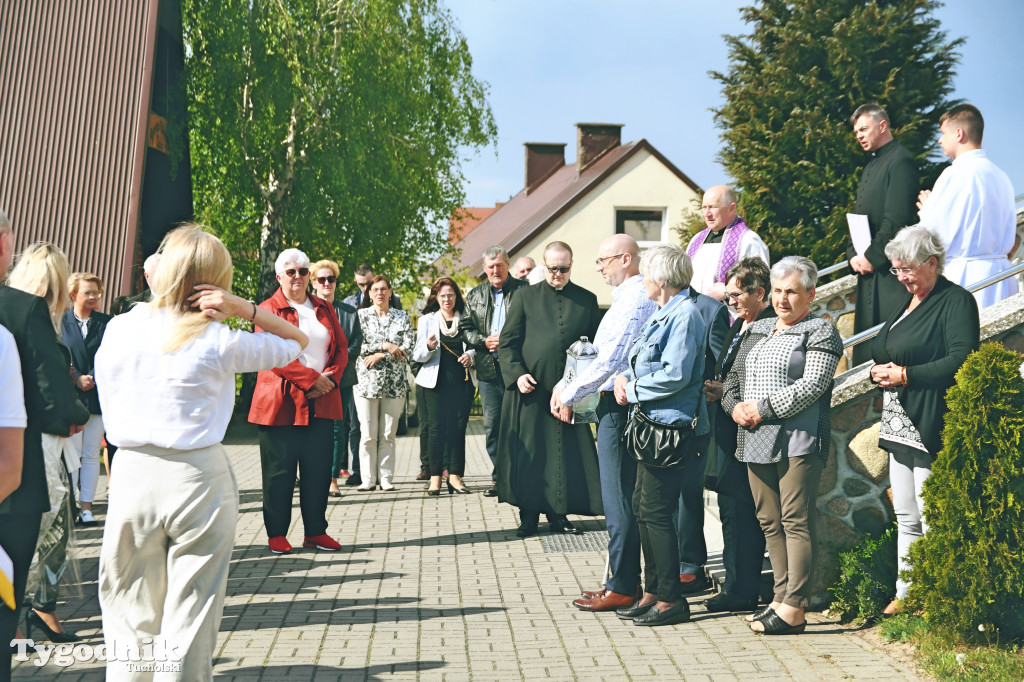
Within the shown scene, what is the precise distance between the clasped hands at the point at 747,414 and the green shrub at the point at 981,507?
94 cm

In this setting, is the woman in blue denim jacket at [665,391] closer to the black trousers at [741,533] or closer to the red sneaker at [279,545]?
the black trousers at [741,533]

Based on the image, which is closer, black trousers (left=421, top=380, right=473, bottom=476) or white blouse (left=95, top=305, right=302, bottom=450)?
white blouse (left=95, top=305, right=302, bottom=450)

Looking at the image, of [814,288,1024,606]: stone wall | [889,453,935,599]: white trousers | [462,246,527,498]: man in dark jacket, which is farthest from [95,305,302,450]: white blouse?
[462,246,527,498]: man in dark jacket

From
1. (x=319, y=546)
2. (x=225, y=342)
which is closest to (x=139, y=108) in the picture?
(x=319, y=546)

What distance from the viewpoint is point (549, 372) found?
320 inches

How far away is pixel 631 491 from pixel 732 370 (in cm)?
93

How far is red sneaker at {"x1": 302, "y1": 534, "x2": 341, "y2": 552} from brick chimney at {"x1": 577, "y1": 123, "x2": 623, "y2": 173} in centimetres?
3475

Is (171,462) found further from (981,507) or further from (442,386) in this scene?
(442,386)

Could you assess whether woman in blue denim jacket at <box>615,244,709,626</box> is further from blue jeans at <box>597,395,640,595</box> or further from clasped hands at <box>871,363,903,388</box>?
clasped hands at <box>871,363,903,388</box>

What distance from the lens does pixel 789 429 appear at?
545 cm

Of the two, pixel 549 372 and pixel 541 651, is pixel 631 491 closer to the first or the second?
pixel 541 651

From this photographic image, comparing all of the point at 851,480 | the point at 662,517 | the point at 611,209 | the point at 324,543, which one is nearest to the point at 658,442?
the point at 662,517

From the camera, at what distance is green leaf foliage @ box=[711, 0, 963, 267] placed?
2483 cm

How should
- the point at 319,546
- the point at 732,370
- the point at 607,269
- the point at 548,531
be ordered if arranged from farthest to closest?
1. the point at 548,531
2. the point at 319,546
3. the point at 607,269
4. the point at 732,370
